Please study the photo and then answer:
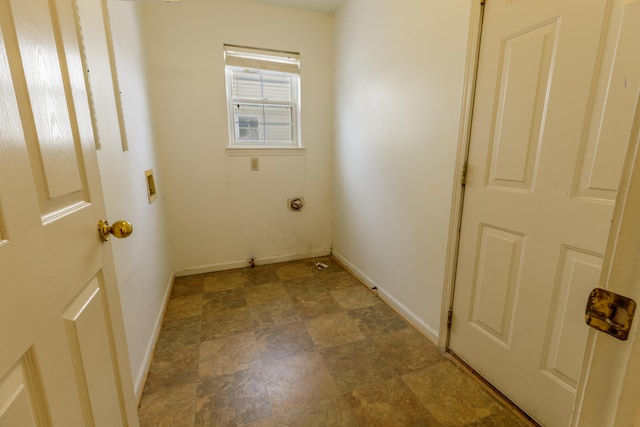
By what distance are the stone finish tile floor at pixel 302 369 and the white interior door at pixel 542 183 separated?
12.4 inches

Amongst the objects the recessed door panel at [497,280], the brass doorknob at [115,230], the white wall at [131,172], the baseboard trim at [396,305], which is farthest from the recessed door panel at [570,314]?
the white wall at [131,172]

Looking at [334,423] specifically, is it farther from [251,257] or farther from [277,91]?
[277,91]

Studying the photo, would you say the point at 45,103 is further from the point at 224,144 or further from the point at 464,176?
the point at 224,144

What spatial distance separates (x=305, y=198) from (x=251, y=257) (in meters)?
0.89

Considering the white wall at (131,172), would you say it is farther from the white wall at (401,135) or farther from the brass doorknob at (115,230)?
the white wall at (401,135)

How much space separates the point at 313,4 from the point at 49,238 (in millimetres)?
2998

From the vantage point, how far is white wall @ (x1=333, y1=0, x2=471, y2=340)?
1620 millimetres

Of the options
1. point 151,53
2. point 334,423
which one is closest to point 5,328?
point 334,423

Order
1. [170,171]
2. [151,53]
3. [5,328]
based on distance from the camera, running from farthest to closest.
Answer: [170,171] → [151,53] → [5,328]

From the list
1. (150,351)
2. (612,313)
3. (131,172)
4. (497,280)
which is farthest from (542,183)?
(150,351)

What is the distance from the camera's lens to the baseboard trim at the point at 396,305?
1.88 meters

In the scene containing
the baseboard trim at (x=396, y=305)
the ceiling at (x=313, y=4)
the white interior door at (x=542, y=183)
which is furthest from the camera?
the ceiling at (x=313, y=4)

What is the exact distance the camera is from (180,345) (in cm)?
184

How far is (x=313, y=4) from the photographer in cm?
267
